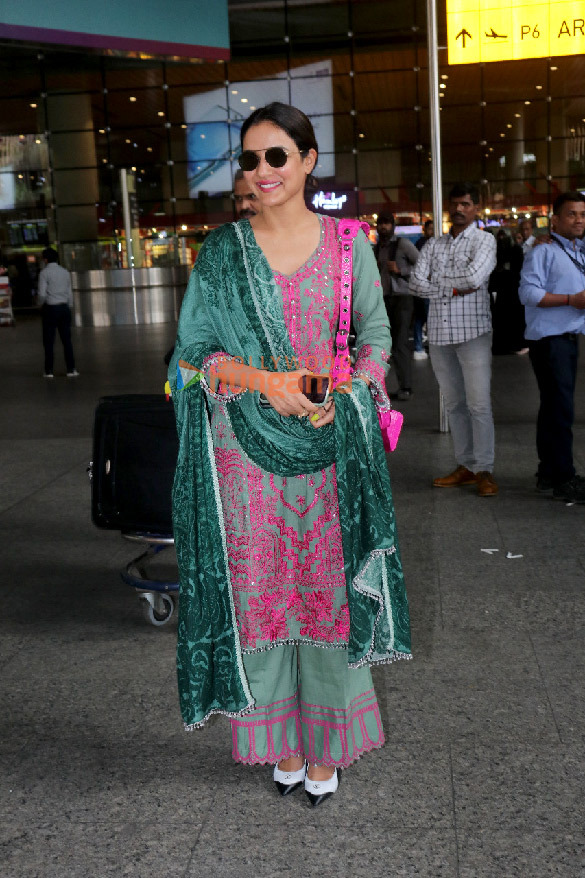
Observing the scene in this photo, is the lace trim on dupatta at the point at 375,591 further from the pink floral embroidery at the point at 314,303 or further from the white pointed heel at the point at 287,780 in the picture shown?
the white pointed heel at the point at 287,780

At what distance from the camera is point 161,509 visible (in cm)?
392

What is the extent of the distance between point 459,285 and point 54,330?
28.7 ft

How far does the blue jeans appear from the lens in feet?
20.0

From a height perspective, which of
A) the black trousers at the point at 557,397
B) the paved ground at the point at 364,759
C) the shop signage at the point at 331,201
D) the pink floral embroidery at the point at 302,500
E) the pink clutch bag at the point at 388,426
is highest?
the shop signage at the point at 331,201

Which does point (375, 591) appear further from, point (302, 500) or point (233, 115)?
point (233, 115)

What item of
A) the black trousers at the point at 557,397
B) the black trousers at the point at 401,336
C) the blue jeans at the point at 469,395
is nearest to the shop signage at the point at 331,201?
the black trousers at the point at 401,336

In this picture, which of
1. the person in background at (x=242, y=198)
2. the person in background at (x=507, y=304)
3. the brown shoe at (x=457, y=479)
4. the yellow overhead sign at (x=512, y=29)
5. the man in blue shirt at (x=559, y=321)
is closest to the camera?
the person in background at (x=242, y=198)

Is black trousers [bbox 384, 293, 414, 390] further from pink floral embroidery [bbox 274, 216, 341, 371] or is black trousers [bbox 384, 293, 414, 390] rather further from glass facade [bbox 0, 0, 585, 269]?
glass facade [bbox 0, 0, 585, 269]

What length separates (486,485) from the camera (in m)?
6.02

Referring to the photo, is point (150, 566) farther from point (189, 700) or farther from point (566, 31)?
point (566, 31)

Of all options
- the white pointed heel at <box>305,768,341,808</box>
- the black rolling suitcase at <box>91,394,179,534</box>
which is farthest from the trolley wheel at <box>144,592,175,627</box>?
the white pointed heel at <box>305,768,341,808</box>

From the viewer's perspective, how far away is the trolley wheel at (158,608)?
13.5ft

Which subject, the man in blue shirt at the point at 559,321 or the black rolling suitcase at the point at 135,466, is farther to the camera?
the man in blue shirt at the point at 559,321

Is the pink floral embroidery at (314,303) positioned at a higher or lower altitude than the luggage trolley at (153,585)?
higher
